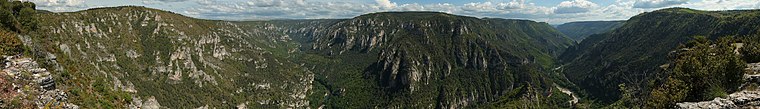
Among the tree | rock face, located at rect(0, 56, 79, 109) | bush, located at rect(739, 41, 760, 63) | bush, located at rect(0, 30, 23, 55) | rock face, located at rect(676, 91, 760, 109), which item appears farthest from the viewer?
the tree

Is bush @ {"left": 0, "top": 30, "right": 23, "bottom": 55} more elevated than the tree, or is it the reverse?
the tree

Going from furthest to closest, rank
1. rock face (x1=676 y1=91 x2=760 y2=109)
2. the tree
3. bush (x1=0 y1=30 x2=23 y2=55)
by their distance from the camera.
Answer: the tree → bush (x1=0 y1=30 x2=23 y2=55) → rock face (x1=676 y1=91 x2=760 y2=109)

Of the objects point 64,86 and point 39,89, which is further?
point 64,86

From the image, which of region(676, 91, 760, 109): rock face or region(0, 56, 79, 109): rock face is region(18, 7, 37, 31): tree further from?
region(676, 91, 760, 109): rock face

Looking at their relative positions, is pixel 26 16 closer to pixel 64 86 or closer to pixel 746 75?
pixel 64 86

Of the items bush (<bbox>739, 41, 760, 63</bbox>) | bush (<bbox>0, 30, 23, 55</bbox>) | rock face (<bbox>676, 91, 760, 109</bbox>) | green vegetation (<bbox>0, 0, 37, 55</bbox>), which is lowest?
rock face (<bbox>676, 91, 760, 109</bbox>)

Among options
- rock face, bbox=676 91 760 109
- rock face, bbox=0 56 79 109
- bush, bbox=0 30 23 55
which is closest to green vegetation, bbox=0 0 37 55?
bush, bbox=0 30 23 55

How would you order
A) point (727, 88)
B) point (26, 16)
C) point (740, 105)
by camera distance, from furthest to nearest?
point (26, 16)
point (727, 88)
point (740, 105)

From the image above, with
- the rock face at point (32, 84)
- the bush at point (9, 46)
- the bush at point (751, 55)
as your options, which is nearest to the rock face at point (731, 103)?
the bush at point (751, 55)

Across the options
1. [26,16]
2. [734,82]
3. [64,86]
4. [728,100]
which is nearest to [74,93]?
[64,86]

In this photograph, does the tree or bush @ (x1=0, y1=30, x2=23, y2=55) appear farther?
the tree

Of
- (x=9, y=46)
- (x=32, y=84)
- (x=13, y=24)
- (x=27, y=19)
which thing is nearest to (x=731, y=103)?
(x=32, y=84)
